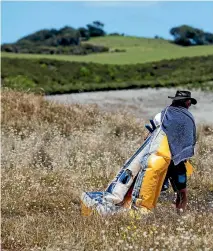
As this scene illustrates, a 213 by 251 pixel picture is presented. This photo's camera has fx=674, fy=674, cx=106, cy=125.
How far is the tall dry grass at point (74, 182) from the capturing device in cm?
607

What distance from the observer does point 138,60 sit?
4466 cm

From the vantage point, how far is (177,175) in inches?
304

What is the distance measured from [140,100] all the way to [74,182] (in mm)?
13853

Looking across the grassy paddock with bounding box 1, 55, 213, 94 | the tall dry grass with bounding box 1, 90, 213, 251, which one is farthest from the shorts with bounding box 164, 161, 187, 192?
the grassy paddock with bounding box 1, 55, 213, 94

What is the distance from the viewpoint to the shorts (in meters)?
7.68

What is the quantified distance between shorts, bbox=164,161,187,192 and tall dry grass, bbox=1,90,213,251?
33cm

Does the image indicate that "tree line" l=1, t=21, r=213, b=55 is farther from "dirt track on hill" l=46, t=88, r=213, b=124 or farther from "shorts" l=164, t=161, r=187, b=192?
"shorts" l=164, t=161, r=187, b=192

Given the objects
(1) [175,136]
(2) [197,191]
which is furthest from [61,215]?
(2) [197,191]

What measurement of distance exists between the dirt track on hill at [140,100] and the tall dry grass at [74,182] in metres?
4.45

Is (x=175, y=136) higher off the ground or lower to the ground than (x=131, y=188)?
higher

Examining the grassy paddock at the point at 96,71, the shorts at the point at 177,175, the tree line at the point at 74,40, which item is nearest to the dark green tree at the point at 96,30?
the tree line at the point at 74,40

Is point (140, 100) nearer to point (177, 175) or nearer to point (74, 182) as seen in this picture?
point (74, 182)

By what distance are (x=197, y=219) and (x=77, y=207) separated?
6.52 feet

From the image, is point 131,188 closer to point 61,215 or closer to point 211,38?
point 61,215
